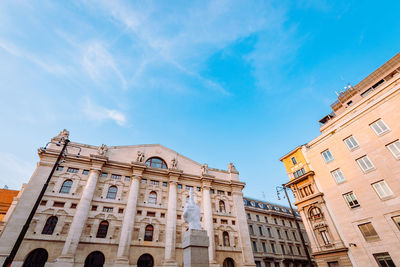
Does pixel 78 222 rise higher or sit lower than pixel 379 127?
lower

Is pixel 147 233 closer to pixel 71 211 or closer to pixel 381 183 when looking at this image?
pixel 71 211

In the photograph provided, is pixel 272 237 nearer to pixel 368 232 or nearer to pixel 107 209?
pixel 368 232

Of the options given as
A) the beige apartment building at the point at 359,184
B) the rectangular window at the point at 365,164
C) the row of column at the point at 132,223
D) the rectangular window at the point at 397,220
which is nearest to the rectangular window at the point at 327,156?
the beige apartment building at the point at 359,184

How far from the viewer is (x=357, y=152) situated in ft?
79.2

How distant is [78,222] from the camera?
2477cm

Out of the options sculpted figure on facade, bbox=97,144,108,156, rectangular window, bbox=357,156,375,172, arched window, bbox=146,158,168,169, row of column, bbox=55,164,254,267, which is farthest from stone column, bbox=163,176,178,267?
rectangular window, bbox=357,156,375,172

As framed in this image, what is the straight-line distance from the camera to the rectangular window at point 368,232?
21009 millimetres

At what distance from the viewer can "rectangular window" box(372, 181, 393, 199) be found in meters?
20.7

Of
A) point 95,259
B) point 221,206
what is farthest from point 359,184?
point 95,259

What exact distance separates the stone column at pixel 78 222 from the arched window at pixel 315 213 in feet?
103

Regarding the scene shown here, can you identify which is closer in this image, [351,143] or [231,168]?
[351,143]

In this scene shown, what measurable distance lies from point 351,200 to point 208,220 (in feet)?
63.5

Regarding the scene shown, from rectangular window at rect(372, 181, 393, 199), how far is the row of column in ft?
62.5

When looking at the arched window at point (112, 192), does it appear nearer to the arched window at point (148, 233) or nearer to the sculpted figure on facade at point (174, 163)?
the arched window at point (148, 233)
